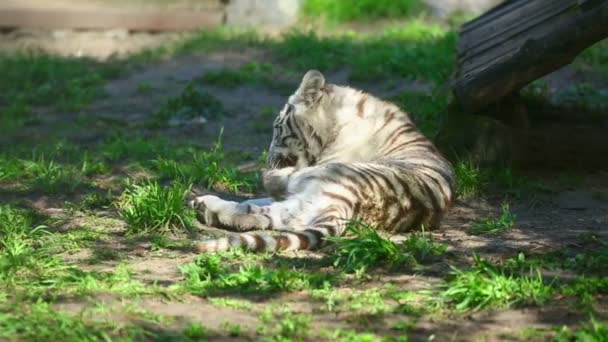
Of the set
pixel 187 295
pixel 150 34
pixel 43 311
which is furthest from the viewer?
pixel 150 34

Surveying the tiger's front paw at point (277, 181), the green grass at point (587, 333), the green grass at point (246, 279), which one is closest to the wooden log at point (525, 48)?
the tiger's front paw at point (277, 181)

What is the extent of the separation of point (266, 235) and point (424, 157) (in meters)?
1.55

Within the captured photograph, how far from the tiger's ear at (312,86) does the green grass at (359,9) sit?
23.4 feet

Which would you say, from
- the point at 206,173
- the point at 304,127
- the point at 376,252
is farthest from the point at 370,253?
the point at 206,173

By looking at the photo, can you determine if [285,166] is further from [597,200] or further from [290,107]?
[597,200]

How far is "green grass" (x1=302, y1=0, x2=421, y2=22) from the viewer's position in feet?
44.7

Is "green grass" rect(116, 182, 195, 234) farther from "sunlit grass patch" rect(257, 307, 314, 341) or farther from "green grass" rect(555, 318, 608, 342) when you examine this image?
"green grass" rect(555, 318, 608, 342)

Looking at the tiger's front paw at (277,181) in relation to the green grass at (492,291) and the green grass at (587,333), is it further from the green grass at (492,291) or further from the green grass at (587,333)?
the green grass at (587,333)

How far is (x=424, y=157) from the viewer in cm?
646

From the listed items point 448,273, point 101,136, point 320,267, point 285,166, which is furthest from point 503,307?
point 101,136

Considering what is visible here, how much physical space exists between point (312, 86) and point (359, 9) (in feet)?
23.8

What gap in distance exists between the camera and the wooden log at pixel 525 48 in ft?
21.0

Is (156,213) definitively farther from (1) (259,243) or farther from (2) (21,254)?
(2) (21,254)

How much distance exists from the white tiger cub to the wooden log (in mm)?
620
